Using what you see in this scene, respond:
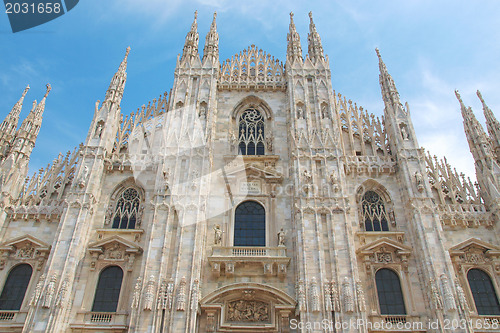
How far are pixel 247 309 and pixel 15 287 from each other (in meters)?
10.3

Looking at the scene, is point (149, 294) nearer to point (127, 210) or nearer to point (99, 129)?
point (127, 210)

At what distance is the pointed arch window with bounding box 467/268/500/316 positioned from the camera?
16.1 meters

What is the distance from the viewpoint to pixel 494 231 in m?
17.7

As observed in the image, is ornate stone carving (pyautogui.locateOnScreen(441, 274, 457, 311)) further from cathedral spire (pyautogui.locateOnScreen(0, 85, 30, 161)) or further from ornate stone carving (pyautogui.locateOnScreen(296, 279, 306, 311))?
cathedral spire (pyautogui.locateOnScreen(0, 85, 30, 161))

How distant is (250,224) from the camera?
18.6 m

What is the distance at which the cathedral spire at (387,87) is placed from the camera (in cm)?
2148

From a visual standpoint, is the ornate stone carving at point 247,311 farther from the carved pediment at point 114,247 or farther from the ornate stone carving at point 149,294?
the carved pediment at point 114,247

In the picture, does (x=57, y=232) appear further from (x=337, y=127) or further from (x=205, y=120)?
(x=337, y=127)

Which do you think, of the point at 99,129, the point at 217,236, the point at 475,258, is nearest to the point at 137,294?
the point at 217,236

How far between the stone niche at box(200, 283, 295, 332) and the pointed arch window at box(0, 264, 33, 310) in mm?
8064

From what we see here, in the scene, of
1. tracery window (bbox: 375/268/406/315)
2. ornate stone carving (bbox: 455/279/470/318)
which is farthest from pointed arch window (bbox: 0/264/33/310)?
ornate stone carving (bbox: 455/279/470/318)

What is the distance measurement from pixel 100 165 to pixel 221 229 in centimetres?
694

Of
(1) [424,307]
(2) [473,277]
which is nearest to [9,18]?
(1) [424,307]

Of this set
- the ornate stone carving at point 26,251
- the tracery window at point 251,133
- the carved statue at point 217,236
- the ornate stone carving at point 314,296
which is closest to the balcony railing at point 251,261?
the carved statue at point 217,236
